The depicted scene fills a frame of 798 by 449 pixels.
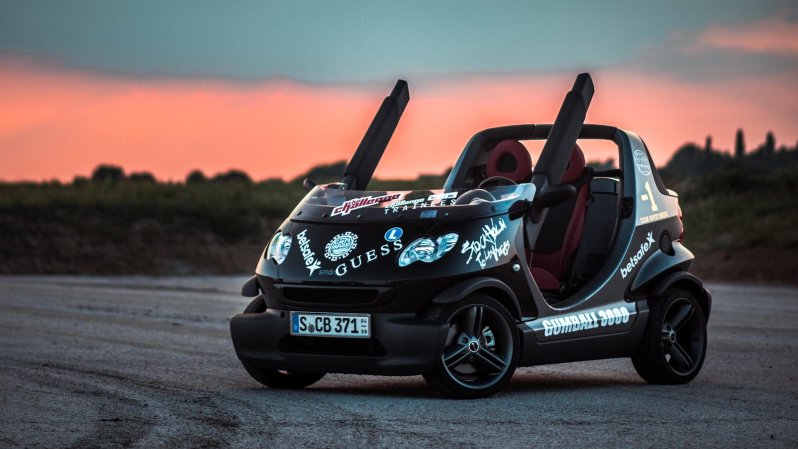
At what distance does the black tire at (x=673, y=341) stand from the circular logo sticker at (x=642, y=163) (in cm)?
103

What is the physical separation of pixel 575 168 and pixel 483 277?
2167 millimetres

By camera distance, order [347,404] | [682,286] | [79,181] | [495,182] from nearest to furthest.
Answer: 1. [347,404]
2. [495,182]
3. [682,286]
4. [79,181]

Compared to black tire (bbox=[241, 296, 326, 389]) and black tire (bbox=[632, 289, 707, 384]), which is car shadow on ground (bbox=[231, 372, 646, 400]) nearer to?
black tire (bbox=[241, 296, 326, 389])

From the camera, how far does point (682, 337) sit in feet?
37.2

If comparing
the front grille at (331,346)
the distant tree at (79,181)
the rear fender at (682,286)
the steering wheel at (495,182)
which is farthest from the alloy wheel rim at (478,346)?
the distant tree at (79,181)

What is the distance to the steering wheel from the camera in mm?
10305

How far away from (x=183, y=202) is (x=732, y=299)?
1285 inches

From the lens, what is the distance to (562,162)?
10.2 metres

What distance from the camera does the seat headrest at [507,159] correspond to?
35.8ft

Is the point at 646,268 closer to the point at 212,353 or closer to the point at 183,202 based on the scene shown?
the point at 212,353

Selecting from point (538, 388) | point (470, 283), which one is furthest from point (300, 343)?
point (538, 388)

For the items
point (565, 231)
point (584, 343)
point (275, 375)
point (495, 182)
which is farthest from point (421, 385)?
point (565, 231)

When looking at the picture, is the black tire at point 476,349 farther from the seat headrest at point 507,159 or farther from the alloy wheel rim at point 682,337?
the alloy wheel rim at point 682,337
